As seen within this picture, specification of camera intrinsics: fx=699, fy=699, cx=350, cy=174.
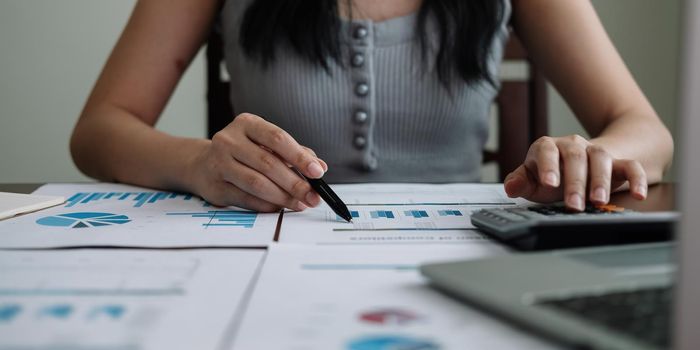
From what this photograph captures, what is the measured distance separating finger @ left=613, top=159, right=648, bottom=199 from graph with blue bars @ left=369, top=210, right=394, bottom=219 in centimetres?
20

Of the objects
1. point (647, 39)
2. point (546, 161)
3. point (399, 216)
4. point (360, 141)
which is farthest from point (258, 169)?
point (647, 39)

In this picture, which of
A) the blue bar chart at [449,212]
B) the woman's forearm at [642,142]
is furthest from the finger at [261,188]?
the woman's forearm at [642,142]

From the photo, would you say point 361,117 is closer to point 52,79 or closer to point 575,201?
point 575,201

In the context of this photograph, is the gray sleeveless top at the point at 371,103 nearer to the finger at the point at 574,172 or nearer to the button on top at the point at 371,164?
the button on top at the point at 371,164

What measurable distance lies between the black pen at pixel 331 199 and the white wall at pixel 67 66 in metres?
1.53

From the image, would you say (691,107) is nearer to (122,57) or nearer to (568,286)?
(568,286)

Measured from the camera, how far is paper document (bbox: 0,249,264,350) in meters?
0.29

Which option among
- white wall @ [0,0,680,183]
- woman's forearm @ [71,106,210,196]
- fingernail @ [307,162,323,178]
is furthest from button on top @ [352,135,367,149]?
white wall @ [0,0,680,183]

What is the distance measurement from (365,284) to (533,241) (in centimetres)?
13

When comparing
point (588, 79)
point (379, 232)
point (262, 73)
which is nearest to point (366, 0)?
point (262, 73)

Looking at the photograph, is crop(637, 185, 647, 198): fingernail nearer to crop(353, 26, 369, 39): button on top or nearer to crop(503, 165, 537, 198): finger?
crop(503, 165, 537, 198): finger

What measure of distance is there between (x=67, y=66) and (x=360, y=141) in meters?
1.38

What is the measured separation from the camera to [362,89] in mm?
937

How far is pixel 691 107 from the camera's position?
8.5 inches
